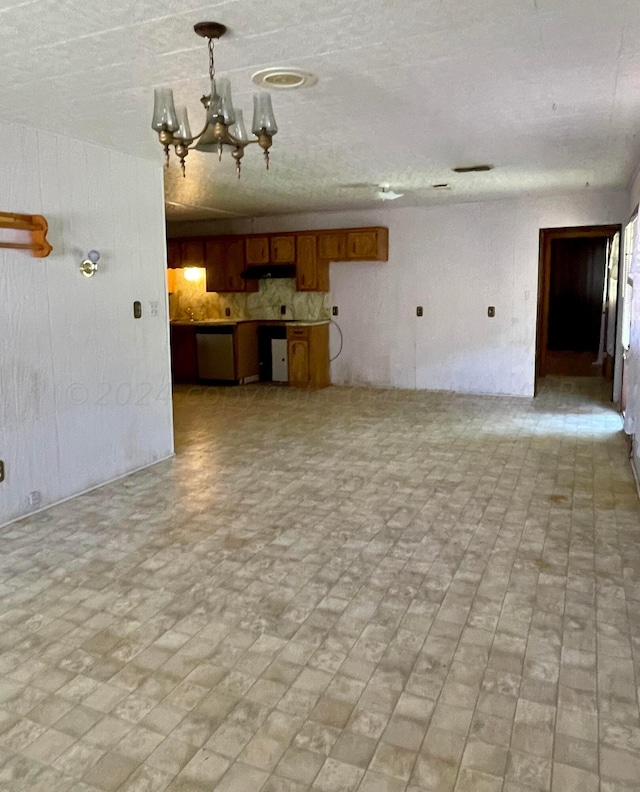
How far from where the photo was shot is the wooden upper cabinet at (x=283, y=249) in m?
8.31

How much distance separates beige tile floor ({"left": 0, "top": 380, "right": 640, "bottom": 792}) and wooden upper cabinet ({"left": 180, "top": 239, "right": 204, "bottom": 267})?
497 cm

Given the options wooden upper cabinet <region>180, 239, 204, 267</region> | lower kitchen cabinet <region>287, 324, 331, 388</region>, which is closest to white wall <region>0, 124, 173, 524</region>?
lower kitchen cabinet <region>287, 324, 331, 388</region>

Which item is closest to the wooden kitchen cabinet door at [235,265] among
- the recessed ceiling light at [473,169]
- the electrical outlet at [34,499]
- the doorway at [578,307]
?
the recessed ceiling light at [473,169]

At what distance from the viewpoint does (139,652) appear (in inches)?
91.9

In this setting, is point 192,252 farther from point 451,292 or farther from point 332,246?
point 451,292

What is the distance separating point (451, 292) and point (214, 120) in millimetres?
5597

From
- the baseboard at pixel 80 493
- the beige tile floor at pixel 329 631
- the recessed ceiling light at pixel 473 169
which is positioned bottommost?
the beige tile floor at pixel 329 631

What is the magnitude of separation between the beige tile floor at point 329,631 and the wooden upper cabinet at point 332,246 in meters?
4.00

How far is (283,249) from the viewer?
8.37 metres

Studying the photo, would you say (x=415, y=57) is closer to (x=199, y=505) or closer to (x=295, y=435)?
(x=199, y=505)

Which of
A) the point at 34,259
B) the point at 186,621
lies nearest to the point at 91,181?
the point at 34,259

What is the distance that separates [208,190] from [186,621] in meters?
4.80

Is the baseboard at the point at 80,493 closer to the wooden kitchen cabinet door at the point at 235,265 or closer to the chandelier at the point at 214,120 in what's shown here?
the chandelier at the point at 214,120

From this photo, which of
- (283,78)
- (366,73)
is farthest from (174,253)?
(366,73)
